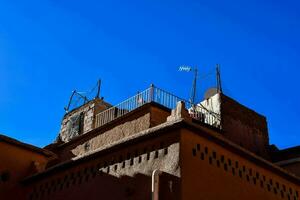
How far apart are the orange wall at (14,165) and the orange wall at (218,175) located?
5.77m

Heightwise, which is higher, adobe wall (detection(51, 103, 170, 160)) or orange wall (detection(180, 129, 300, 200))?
adobe wall (detection(51, 103, 170, 160))

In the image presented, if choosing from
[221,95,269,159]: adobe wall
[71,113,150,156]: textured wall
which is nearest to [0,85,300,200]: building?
[71,113,150,156]: textured wall

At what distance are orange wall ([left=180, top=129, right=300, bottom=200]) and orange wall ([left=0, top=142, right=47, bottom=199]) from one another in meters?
5.77

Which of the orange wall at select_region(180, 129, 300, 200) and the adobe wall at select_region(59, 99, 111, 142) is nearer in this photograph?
the orange wall at select_region(180, 129, 300, 200)

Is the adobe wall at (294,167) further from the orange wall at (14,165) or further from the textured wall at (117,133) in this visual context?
the orange wall at (14,165)

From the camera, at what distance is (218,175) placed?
9.50 meters

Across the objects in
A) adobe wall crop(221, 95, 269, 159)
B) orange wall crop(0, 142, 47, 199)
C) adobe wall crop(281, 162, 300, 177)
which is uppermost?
adobe wall crop(221, 95, 269, 159)

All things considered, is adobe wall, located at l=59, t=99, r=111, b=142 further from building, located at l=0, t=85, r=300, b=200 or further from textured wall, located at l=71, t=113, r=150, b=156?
building, located at l=0, t=85, r=300, b=200

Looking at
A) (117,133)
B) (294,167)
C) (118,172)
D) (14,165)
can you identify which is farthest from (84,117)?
(118,172)

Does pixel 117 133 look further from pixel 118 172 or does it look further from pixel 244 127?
pixel 118 172

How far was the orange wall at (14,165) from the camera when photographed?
12.3 metres

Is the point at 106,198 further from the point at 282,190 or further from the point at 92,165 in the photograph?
the point at 282,190

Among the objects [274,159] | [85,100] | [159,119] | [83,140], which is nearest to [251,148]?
[274,159]

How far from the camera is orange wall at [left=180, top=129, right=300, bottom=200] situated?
8.88 meters
